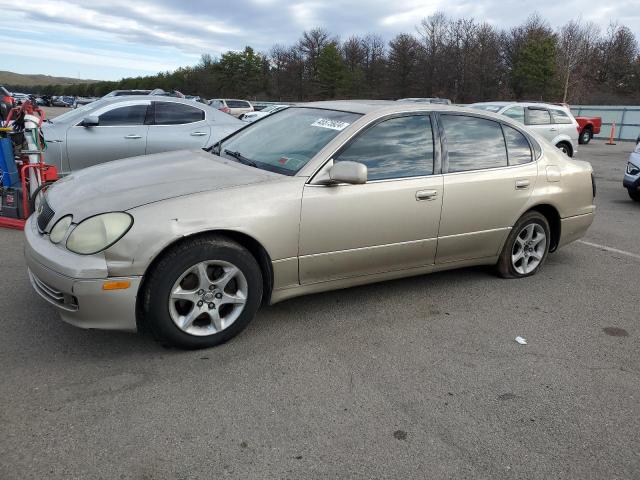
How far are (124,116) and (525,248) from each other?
233 inches

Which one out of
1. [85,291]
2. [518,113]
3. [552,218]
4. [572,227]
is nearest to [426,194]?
[552,218]

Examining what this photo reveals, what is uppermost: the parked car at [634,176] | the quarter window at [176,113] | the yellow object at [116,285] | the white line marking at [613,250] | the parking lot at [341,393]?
the quarter window at [176,113]

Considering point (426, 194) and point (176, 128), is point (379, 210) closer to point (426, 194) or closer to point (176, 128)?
point (426, 194)

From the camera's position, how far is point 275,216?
11.3 feet

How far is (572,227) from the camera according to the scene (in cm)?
516

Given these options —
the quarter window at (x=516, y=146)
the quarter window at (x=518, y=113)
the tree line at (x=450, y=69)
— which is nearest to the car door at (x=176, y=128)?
the quarter window at (x=516, y=146)

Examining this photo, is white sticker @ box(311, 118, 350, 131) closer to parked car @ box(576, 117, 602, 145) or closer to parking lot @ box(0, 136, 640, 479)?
parking lot @ box(0, 136, 640, 479)

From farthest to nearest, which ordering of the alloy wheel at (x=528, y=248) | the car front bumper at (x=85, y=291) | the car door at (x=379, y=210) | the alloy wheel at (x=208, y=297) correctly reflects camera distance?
the alloy wheel at (x=528, y=248) → the car door at (x=379, y=210) → the alloy wheel at (x=208, y=297) → the car front bumper at (x=85, y=291)

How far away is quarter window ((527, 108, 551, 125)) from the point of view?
14148 millimetres

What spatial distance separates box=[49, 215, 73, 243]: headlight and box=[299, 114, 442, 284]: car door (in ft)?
4.67

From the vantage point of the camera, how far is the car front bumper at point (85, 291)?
9.77 feet

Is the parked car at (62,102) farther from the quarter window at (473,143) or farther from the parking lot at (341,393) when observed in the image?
the parking lot at (341,393)

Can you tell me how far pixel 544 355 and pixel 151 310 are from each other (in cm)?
249

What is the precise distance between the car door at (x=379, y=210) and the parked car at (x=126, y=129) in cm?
473
